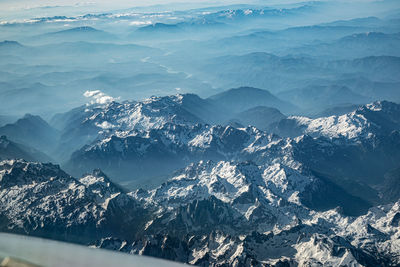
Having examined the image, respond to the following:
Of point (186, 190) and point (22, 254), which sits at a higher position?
point (22, 254)

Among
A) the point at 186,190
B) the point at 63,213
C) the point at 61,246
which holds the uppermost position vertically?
the point at 61,246

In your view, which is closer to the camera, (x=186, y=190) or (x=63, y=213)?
(x=63, y=213)

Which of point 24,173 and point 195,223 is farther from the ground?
point 24,173

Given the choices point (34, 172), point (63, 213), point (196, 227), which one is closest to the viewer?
point (63, 213)

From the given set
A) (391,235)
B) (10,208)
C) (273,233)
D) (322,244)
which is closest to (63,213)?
(10,208)

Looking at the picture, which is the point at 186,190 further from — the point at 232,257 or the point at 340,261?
the point at 340,261

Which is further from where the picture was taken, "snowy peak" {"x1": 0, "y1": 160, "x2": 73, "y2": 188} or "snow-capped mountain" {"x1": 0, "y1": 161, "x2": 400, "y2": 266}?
"snowy peak" {"x1": 0, "y1": 160, "x2": 73, "y2": 188}

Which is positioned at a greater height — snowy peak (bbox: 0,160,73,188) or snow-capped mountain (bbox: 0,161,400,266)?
snowy peak (bbox: 0,160,73,188)

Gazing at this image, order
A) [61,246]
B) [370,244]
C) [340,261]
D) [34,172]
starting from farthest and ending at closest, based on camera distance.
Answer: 1. [34,172]
2. [370,244]
3. [340,261]
4. [61,246]

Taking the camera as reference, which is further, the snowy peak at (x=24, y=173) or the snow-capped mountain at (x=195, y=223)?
the snowy peak at (x=24, y=173)

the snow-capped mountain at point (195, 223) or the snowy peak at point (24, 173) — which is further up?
the snowy peak at point (24, 173)

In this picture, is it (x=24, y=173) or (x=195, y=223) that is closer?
(x=195, y=223)
